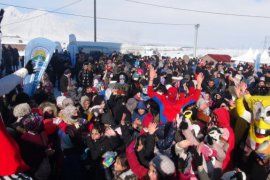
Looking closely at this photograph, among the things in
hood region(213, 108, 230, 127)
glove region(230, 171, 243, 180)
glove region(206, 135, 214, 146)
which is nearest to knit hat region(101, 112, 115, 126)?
hood region(213, 108, 230, 127)

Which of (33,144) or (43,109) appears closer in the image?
(33,144)

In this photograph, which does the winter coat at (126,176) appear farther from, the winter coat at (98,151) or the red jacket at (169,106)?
the red jacket at (169,106)

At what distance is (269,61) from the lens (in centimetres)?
2938

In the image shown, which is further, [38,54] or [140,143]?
[38,54]

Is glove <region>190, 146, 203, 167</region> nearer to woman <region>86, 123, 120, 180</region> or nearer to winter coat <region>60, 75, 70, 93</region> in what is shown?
woman <region>86, 123, 120, 180</region>

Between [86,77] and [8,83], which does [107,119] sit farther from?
[86,77]

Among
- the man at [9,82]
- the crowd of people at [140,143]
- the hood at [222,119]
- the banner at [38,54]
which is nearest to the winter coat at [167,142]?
the crowd of people at [140,143]

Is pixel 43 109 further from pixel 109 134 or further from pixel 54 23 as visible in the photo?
pixel 54 23

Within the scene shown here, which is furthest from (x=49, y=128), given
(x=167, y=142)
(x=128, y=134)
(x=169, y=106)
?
(x=169, y=106)

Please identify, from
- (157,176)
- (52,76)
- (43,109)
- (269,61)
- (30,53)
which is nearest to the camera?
(157,176)

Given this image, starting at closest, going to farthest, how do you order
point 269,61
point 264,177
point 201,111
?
point 264,177 → point 201,111 → point 269,61

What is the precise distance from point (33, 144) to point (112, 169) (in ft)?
3.43

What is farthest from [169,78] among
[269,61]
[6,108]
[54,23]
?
[54,23]

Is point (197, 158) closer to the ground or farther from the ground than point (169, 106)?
closer to the ground
